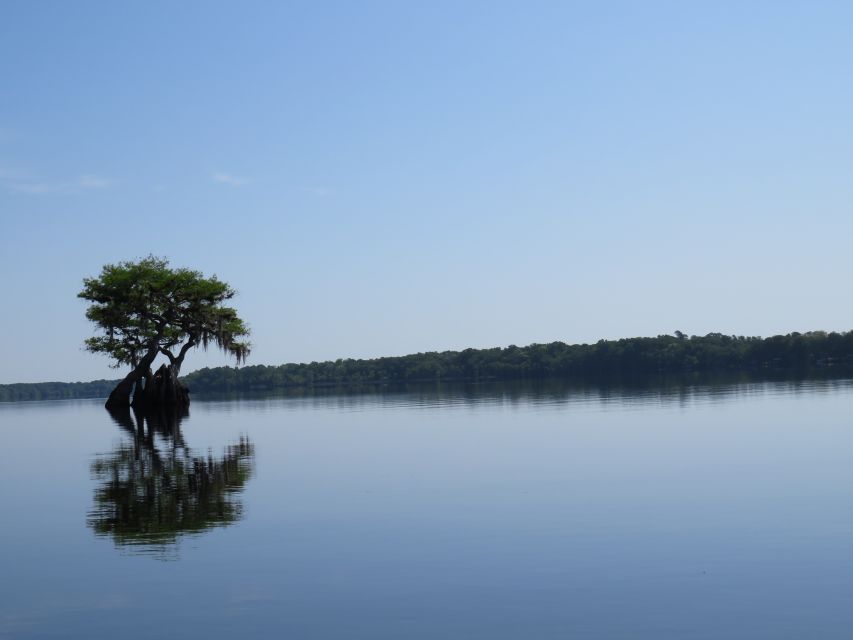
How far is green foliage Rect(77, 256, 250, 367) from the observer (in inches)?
2589

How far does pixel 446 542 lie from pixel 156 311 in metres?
58.6

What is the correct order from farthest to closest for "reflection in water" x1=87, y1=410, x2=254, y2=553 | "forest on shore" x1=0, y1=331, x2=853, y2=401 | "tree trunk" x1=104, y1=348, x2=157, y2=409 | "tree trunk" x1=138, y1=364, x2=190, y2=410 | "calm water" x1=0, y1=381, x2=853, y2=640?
1. "forest on shore" x1=0, y1=331, x2=853, y2=401
2. "tree trunk" x1=104, y1=348, x2=157, y2=409
3. "tree trunk" x1=138, y1=364, x2=190, y2=410
4. "reflection in water" x1=87, y1=410, x2=254, y2=553
5. "calm water" x1=0, y1=381, x2=853, y2=640

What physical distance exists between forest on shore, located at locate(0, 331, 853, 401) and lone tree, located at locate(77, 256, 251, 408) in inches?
2855

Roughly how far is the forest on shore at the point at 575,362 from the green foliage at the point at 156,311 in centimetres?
7230

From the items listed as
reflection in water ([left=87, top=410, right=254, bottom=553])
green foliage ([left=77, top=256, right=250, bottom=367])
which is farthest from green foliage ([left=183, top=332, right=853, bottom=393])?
reflection in water ([left=87, top=410, right=254, bottom=553])

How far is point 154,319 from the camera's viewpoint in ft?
219

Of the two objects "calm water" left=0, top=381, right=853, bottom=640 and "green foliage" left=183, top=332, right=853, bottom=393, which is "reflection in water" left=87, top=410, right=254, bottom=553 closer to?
"calm water" left=0, top=381, right=853, bottom=640

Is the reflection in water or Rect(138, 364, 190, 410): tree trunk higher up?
Rect(138, 364, 190, 410): tree trunk

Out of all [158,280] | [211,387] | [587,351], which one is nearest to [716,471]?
[158,280]

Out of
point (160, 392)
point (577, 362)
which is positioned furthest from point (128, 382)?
point (577, 362)

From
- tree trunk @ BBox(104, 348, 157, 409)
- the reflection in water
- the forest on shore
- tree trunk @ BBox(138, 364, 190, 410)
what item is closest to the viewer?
the reflection in water

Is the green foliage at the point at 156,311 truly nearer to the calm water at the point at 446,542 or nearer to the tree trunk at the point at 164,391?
the tree trunk at the point at 164,391

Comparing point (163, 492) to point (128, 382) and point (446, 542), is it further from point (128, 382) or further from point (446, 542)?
point (128, 382)

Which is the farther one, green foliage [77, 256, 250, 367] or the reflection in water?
green foliage [77, 256, 250, 367]
